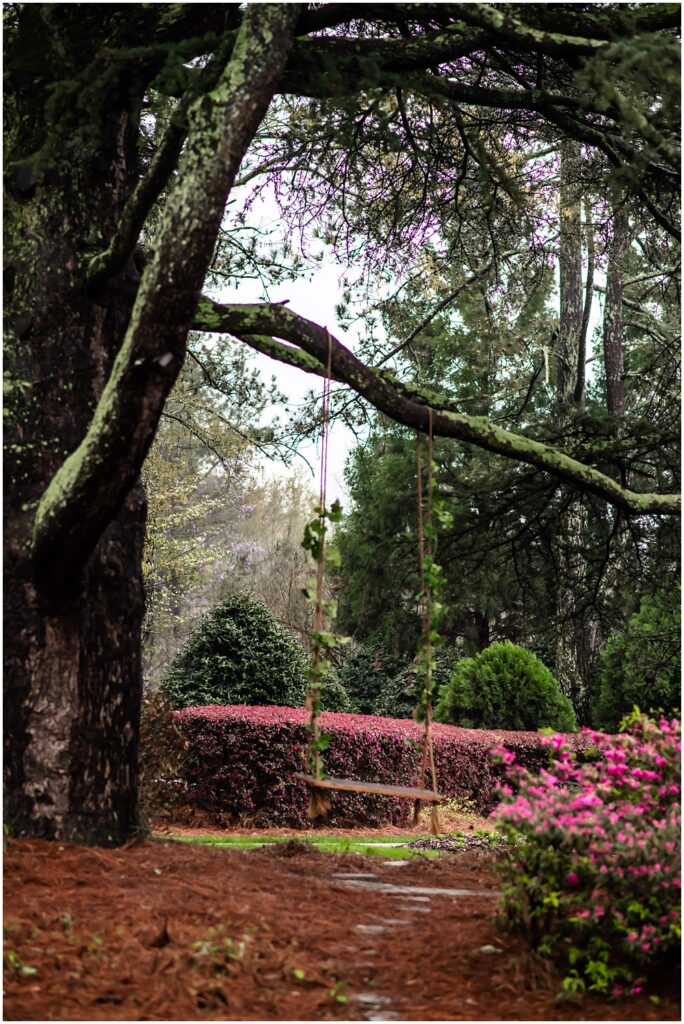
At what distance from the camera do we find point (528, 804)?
367 centimetres

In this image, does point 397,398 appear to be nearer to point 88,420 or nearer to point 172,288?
point 88,420

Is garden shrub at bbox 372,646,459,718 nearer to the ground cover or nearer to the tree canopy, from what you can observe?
the ground cover

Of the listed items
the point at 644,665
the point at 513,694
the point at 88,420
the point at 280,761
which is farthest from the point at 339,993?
the point at 513,694

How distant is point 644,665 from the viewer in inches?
473

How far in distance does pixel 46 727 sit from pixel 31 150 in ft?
9.90

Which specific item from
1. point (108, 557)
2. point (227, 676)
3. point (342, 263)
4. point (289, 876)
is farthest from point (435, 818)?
point (227, 676)

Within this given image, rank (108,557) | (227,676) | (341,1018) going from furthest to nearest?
1. (227,676)
2. (108,557)
3. (341,1018)

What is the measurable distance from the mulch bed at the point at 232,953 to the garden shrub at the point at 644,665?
22.3ft

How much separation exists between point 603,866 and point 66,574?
2580mm

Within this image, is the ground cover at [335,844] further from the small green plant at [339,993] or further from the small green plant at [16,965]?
the small green plant at [16,965]

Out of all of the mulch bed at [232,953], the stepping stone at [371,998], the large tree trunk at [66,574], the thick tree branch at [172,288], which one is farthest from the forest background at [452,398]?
the stepping stone at [371,998]

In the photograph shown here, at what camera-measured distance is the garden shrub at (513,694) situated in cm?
1350

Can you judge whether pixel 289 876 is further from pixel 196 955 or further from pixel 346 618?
pixel 346 618

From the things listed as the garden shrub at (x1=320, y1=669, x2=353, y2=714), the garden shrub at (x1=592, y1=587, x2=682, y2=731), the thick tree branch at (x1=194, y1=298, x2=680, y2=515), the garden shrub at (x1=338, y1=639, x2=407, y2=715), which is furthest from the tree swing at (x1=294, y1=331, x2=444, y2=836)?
the garden shrub at (x1=338, y1=639, x2=407, y2=715)
